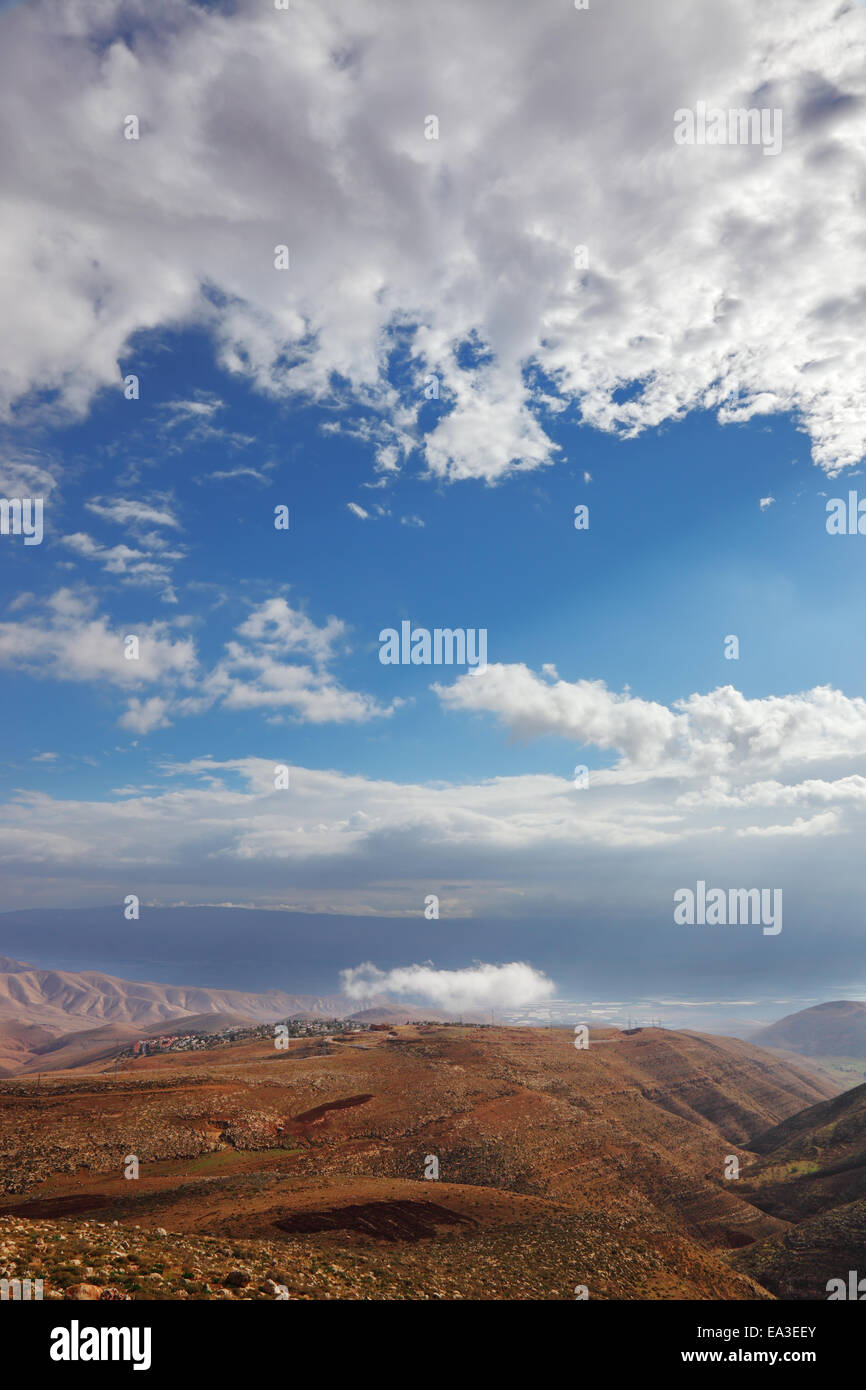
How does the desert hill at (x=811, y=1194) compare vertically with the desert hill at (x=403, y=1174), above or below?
below

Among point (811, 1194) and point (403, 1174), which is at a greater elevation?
point (403, 1174)

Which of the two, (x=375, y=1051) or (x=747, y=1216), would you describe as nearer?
(x=747, y=1216)

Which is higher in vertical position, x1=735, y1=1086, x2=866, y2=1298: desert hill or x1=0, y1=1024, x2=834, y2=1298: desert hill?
x1=0, y1=1024, x2=834, y2=1298: desert hill

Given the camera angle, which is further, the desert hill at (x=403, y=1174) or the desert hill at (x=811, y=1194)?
the desert hill at (x=811, y=1194)

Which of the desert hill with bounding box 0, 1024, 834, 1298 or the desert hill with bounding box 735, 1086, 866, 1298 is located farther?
the desert hill with bounding box 735, 1086, 866, 1298

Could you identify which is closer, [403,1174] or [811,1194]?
[403,1174]

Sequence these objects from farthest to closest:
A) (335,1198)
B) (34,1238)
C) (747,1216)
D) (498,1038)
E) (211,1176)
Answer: (498,1038), (747,1216), (211,1176), (335,1198), (34,1238)
